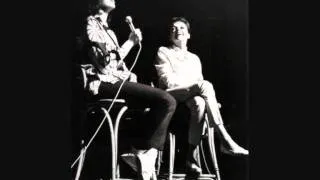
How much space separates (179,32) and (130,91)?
46 centimetres

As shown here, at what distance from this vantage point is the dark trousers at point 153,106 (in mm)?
4887

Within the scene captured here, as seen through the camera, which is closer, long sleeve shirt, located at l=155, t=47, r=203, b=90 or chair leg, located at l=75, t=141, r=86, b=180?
chair leg, located at l=75, t=141, r=86, b=180

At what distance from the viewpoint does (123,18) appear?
4977 mm

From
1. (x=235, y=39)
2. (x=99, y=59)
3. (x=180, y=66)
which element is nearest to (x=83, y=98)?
(x=99, y=59)

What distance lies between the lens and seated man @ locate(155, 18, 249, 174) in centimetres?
494

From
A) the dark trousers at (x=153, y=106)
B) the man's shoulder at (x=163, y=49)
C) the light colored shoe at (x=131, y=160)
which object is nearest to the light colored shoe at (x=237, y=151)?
the dark trousers at (x=153, y=106)

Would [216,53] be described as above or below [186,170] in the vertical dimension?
above

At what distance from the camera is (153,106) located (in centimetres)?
489

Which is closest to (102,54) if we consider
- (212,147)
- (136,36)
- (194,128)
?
(136,36)

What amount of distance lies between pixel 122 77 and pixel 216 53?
0.56 meters

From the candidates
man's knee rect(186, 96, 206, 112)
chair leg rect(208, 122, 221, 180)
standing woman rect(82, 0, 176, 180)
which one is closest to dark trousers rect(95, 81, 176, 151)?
standing woman rect(82, 0, 176, 180)

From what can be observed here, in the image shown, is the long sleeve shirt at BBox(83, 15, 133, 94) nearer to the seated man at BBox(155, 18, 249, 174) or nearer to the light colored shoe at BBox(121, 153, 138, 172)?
the seated man at BBox(155, 18, 249, 174)

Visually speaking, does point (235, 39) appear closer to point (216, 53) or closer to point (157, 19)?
point (216, 53)

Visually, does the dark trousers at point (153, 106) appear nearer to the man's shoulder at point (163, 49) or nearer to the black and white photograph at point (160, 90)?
the black and white photograph at point (160, 90)
